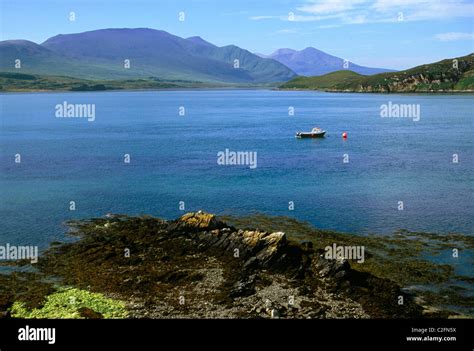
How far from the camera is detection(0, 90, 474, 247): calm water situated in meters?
50.9

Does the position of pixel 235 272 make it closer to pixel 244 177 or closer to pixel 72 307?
pixel 72 307

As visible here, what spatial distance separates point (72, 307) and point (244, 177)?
138 feet

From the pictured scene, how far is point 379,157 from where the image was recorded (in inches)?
3445

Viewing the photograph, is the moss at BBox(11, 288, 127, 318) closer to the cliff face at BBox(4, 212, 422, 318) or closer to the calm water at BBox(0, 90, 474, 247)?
the cliff face at BBox(4, 212, 422, 318)

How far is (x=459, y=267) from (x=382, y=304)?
1042cm

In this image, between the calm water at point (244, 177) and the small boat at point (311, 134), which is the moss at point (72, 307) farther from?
the small boat at point (311, 134)

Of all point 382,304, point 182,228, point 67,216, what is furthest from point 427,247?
point 67,216

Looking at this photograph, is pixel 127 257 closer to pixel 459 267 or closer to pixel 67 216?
pixel 67 216

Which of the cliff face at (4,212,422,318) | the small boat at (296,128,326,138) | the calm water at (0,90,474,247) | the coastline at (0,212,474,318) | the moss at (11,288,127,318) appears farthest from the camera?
the small boat at (296,128,326,138)

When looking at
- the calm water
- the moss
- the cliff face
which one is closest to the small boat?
the calm water

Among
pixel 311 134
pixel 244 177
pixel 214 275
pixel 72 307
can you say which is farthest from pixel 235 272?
pixel 311 134

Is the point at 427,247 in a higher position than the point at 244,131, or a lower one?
lower

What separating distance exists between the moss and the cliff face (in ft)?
2.73

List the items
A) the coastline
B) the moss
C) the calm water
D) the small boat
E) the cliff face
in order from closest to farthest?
the moss, the cliff face, the coastline, the calm water, the small boat
